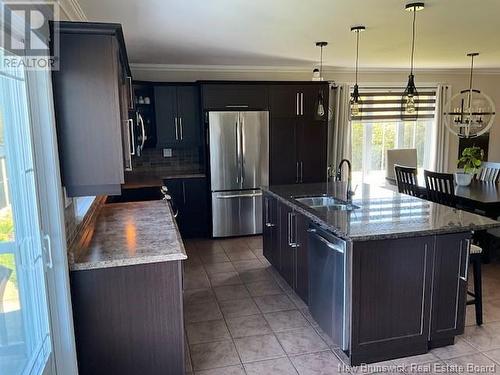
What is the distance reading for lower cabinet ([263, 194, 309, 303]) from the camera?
3229mm

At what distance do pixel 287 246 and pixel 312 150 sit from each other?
7.63ft

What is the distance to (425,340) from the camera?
2.65 metres

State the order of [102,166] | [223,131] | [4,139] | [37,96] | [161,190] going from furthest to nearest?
[223,131] → [161,190] → [102,166] → [37,96] → [4,139]

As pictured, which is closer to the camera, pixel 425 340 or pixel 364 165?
pixel 425 340

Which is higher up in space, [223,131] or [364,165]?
[223,131]

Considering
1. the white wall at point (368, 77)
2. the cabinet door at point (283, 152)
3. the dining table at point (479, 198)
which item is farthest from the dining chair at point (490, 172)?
the cabinet door at point (283, 152)

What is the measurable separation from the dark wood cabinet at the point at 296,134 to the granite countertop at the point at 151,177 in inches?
42.8

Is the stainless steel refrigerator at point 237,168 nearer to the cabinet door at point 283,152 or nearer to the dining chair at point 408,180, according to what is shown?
the cabinet door at point 283,152

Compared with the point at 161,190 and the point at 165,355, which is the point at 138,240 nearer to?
the point at 165,355

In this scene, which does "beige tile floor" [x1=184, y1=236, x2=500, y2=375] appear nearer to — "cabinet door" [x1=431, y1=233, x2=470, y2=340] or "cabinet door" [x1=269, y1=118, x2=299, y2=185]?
"cabinet door" [x1=431, y1=233, x2=470, y2=340]

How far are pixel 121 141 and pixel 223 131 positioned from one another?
3050mm

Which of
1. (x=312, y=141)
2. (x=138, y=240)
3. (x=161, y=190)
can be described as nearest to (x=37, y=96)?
(x=138, y=240)

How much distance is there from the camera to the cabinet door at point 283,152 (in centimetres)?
545

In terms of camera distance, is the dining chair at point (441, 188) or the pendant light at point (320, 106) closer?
the pendant light at point (320, 106)
